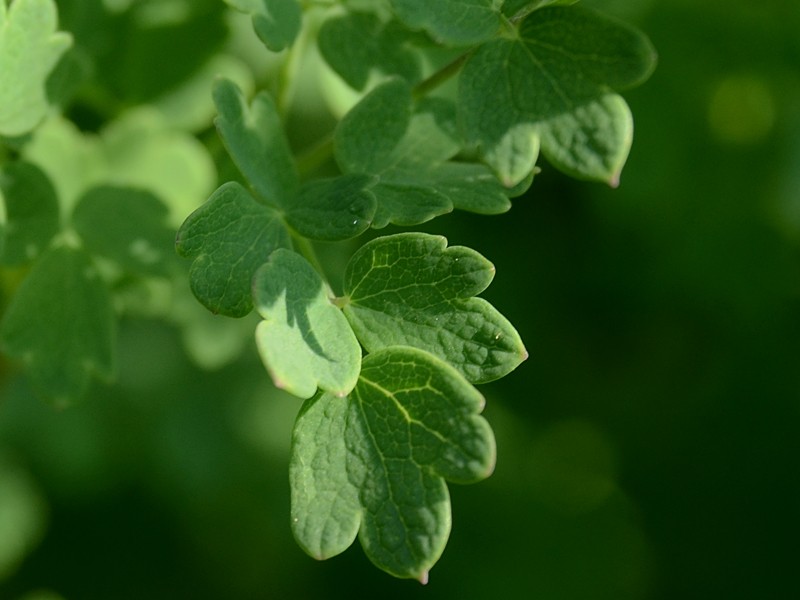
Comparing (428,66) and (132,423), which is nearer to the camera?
(428,66)

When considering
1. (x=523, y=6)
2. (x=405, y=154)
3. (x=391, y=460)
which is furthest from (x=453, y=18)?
(x=391, y=460)

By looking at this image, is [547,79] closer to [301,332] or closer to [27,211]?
[301,332]

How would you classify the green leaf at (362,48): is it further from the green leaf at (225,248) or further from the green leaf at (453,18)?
the green leaf at (225,248)

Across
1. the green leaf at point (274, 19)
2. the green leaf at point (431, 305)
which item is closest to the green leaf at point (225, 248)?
the green leaf at point (431, 305)

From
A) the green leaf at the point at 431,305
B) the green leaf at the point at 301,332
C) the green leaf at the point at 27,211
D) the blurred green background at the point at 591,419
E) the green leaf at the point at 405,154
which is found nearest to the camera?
the green leaf at the point at 301,332

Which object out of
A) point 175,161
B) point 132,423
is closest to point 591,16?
point 175,161

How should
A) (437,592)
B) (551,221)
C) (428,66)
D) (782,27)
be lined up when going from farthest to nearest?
(437,592), (551,221), (782,27), (428,66)

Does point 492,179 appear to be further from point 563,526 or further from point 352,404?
point 563,526

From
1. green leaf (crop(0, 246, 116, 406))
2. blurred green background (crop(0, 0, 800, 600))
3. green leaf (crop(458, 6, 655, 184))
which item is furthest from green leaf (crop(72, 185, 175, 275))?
blurred green background (crop(0, 0, 800, 600))
